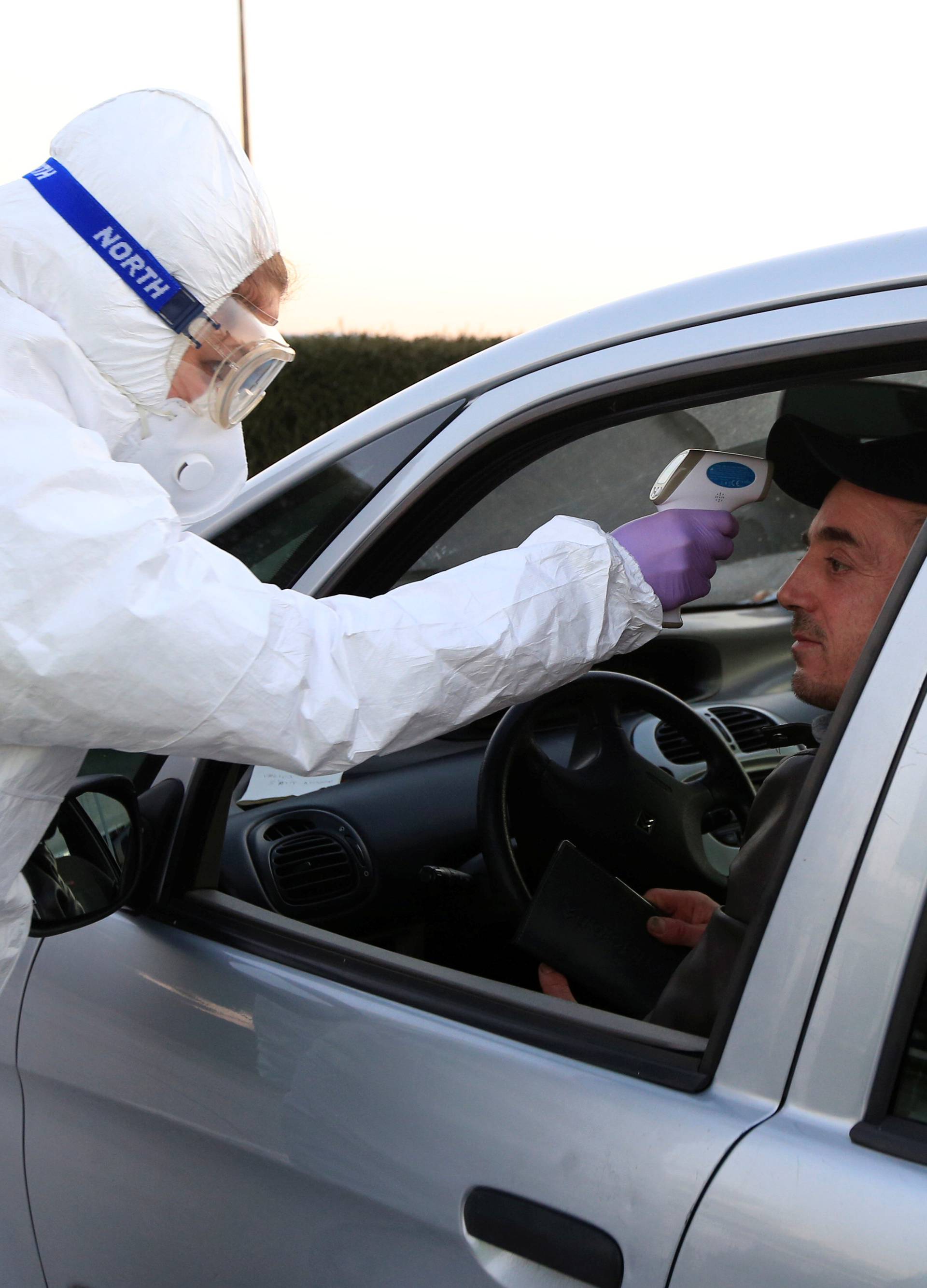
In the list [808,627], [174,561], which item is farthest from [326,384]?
[174,561]

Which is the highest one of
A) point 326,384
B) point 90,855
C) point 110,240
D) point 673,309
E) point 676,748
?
point 326,384

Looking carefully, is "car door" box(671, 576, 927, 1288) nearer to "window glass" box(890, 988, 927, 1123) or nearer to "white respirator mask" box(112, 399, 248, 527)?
"window glass" box(890, 988, 927, 1123)

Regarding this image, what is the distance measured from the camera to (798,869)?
3.47 feet

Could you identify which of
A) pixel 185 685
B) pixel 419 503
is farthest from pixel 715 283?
pixel 185 685

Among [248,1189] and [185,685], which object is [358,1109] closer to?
[248,1189]

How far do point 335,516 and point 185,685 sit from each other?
55 cm

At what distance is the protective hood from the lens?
1.39 meters

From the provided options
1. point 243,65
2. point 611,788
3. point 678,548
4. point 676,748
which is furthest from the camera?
point 243,65

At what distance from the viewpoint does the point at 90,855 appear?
1.67 metres

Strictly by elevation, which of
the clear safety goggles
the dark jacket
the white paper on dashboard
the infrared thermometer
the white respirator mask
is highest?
the infrared thermometer

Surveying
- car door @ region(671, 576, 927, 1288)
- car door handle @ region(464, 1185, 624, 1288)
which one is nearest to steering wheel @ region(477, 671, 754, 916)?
car door handle @ region(464, 1185, 624, 1288)

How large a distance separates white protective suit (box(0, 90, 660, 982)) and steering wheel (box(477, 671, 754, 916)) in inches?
26.0

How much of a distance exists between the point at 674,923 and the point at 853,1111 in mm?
1004

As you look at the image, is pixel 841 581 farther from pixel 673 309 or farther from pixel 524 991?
pixel 524 991
